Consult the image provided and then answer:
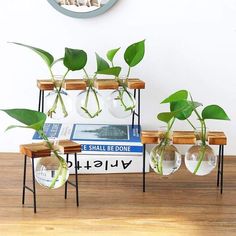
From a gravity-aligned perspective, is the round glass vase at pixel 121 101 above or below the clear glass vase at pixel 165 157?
above

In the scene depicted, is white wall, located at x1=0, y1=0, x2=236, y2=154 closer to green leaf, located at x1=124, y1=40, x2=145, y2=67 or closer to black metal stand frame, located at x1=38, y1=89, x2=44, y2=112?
black metal stand frame, located at x1=38, y1=89, x2=44, y2=112

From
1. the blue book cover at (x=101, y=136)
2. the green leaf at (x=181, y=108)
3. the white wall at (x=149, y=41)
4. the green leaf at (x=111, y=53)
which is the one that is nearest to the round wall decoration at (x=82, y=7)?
the white wall at (x=149, y=41)

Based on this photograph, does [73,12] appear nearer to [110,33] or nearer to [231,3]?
[110,33]

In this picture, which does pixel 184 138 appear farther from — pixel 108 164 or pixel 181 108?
pixel 108 164

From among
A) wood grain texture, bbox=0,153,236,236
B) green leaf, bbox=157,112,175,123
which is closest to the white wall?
wood grain texture, bbox=0,153,236,236

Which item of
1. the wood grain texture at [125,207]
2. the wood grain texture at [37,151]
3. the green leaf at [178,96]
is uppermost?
the green leaf at [178,96]

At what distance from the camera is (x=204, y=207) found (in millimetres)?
1320

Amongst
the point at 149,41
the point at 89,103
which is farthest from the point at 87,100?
the point at 149,41

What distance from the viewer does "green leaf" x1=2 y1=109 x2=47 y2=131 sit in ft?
4.05

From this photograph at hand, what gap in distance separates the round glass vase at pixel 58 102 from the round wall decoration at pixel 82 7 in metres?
0.21

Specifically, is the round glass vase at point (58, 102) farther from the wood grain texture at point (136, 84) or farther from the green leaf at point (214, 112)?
the green leaf at point (214, 112)

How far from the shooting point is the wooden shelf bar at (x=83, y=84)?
1544 millimetres

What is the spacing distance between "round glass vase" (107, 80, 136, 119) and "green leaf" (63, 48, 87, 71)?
14 centimetres

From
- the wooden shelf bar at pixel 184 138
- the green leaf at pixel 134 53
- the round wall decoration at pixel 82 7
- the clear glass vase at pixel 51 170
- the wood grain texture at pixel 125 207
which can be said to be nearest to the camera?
the wood grain texture at pixel 125 207
